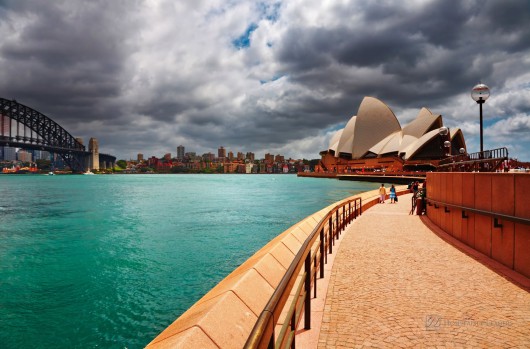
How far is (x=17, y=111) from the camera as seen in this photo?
392ft

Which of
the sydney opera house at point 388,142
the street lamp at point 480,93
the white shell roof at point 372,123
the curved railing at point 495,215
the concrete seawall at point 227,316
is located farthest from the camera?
the white shell roof at point 372,123

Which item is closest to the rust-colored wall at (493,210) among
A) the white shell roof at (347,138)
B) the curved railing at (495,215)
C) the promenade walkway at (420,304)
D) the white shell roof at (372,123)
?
the curved railing at (495,215)

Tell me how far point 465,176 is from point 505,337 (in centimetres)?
518

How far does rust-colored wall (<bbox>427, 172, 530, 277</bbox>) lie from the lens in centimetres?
529

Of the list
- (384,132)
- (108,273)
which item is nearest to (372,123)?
(384,132)

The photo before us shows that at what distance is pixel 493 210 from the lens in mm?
6176

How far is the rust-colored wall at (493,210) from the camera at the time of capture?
5.29 meters

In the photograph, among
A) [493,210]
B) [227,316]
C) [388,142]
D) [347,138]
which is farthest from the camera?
[347,138]

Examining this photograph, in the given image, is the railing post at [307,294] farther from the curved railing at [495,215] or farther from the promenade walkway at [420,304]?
the curved railing at [495,215]

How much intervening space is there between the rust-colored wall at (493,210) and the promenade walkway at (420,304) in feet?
1.51

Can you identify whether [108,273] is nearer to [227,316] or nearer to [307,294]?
[227,316]

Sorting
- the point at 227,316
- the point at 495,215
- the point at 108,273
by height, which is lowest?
the point at 108,273

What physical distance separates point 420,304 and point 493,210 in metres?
3.15

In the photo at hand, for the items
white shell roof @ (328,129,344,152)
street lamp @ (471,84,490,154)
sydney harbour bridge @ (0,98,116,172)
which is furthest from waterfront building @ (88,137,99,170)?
street lamp @ (471,84,490,154)
